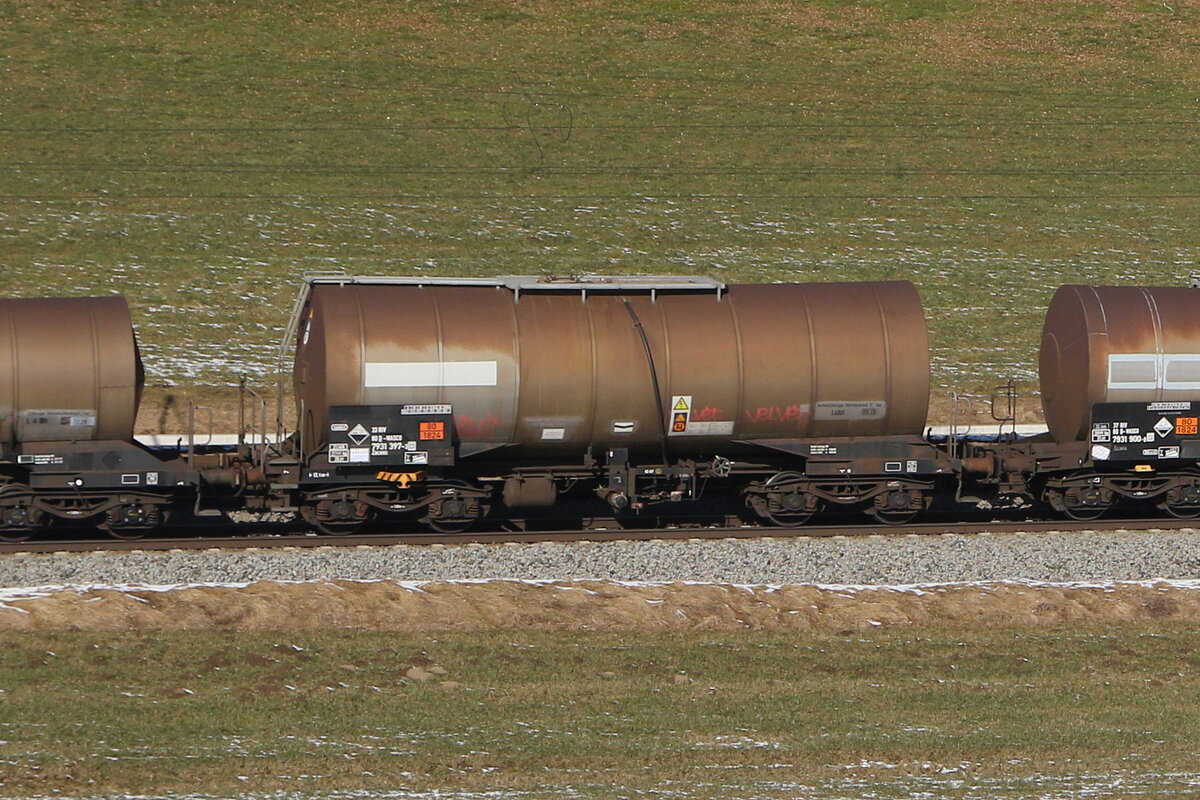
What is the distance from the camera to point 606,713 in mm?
15766

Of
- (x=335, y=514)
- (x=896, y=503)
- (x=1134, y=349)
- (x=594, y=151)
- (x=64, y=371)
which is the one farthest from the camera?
(x=594, y=151)

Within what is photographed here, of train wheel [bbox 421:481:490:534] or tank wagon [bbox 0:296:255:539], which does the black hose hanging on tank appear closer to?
train wheel [bbox 421:481:490:534]

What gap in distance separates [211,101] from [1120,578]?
1286 inches

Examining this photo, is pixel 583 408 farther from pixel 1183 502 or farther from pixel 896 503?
pixel 1183 502

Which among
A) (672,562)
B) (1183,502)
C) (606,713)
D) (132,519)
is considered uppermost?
(132,519)

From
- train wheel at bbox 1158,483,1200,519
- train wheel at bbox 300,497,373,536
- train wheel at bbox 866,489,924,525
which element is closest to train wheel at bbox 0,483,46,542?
train wheel at bbox 300,497,373,536

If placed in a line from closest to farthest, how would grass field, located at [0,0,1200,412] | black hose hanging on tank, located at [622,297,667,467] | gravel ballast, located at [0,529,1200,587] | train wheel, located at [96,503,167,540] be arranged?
1. gravel ballast, located at [0,529,1200,587]
2. black hose hanging on tank, located at [622,297,667,467]
3. train wheel, located at [96,503,167,540]
4. grass field, located at [0,0,1200,412]

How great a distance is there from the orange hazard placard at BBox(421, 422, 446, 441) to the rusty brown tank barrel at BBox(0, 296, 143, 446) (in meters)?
4.03

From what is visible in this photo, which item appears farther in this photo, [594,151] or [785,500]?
[594,151]

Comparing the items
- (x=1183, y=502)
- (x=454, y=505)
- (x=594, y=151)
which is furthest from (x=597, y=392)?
(x=594, y=151)

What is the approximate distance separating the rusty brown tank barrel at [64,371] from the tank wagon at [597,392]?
101 inches

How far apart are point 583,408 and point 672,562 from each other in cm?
248

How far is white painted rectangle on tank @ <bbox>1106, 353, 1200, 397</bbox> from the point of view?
22.8 meters

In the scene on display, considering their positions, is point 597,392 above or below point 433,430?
above
